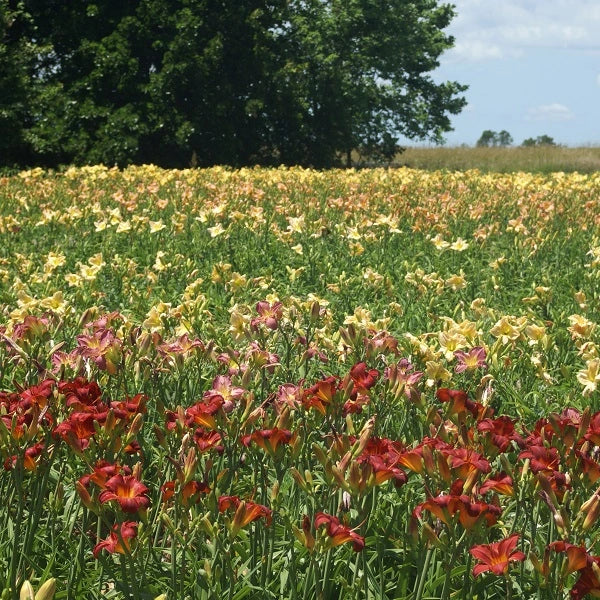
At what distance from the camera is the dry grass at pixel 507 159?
29922 mm

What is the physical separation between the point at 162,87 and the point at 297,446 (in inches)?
779

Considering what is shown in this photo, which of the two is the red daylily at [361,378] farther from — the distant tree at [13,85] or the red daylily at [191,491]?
the distant tree at [13,85]

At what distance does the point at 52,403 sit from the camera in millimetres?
2604

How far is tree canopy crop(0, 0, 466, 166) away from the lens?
20734 millimetres

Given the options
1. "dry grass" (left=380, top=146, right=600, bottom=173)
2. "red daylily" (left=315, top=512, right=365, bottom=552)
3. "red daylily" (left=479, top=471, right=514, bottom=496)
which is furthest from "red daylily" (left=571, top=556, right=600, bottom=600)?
"dry grass" (left=380, top=146, right=600, bottom=173)

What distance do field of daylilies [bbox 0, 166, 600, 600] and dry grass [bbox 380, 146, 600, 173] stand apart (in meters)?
23.9

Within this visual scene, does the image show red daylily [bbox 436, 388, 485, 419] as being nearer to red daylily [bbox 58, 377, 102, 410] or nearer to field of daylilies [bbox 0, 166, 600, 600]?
field of daylilies [bbox 0, 166, 600, 600]

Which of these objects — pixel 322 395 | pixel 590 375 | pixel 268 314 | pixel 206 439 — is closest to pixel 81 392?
pixel 206 439

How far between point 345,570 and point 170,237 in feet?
19.2

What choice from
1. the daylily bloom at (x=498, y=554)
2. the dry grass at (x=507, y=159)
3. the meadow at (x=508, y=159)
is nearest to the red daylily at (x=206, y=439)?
the daylily bloom at (x=498, y=554)

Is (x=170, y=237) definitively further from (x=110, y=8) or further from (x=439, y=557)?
(x=110, y=8)

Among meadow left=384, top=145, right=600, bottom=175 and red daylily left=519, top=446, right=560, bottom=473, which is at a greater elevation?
meadow left=384, top=145, right=600, bottom=175

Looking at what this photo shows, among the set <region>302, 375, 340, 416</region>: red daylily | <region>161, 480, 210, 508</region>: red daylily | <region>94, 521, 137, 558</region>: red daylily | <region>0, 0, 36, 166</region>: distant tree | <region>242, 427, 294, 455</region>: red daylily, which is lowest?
<region>94, 521, 137, 558</region>: red daylily

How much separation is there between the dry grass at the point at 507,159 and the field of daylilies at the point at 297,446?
23.9 metres
